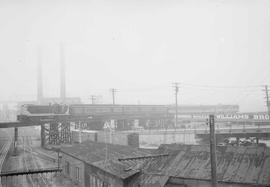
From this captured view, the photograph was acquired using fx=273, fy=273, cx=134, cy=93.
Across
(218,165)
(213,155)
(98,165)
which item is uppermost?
(213,155)

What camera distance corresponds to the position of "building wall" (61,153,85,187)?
781 inches

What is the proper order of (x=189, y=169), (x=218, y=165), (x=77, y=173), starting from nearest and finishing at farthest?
(x=218, y=165) < (x=189, y=169) < (x=77, y=173)

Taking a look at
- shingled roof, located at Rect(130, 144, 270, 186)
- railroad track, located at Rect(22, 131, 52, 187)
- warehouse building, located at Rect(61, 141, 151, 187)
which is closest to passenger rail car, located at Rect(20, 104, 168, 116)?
railroad track, located at Rect(22, 131, 52, 187)

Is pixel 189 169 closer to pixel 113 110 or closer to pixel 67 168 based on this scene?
pixel 67 168

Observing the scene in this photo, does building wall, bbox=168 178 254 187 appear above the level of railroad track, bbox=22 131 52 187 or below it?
above

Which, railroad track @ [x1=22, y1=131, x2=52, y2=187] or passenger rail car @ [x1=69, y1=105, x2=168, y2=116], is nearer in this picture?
railroad track @ [x1=22, y1=131, x2=52, y2=187]

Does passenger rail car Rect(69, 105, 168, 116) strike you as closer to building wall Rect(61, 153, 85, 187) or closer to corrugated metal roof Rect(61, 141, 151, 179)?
corrugated metal roof Rect(61, 141, 151, 179)

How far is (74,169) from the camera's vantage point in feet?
70.6

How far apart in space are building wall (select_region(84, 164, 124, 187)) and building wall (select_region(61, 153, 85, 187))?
2.69 feet

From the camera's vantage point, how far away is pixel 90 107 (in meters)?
40.3

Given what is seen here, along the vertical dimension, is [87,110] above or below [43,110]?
below

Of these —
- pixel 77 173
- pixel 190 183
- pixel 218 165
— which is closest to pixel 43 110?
pixel 77 173

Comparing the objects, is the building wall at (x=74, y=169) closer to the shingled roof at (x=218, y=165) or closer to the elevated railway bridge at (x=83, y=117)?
the shingled roof at (x=218, y=165)

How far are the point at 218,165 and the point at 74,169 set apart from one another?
12.6 metres
